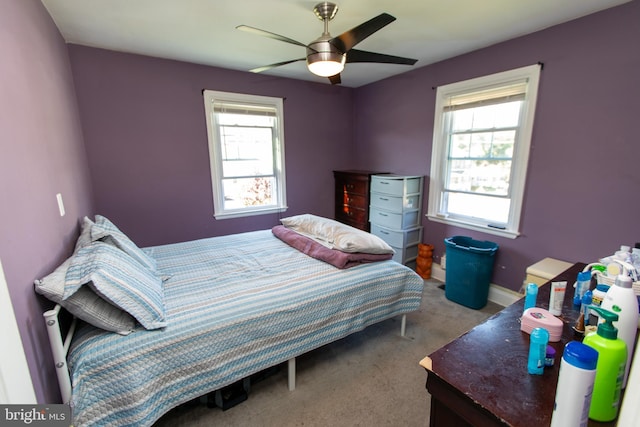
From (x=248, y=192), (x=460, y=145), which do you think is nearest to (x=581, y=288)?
(x=460, y=145)

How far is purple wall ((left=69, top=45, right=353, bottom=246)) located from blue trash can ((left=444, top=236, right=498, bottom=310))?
2.33m

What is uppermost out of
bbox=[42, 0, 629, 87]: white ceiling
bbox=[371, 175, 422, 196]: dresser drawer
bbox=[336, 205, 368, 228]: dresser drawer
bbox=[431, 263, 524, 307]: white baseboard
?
bbox=[42, 0, 629, 87]: white ceiling

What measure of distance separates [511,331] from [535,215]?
1853 mm

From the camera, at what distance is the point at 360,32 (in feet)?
5.52

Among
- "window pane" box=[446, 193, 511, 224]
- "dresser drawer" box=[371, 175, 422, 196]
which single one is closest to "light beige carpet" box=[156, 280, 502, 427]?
"window pane" box=[446, 193, 511, 224]

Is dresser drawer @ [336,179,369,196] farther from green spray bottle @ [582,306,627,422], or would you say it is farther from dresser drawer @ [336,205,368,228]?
green spray bottle @ [582,306,627,422]

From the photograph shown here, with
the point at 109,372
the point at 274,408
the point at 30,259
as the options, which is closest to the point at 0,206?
the point at 30,259

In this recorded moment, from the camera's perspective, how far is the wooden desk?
0.82 metres

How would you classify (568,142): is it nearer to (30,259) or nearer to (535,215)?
(535,215)

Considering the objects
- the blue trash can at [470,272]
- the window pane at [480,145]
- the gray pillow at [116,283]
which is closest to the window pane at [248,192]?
the gray pillow at [116,283]

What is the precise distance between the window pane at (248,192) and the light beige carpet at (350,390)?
Answer: 7.16ft

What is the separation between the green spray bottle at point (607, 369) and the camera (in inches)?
27.2

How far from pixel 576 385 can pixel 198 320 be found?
59.9 inches

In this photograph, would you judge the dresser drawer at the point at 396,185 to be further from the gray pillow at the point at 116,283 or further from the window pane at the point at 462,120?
the gray pillow at the point at 116,283
